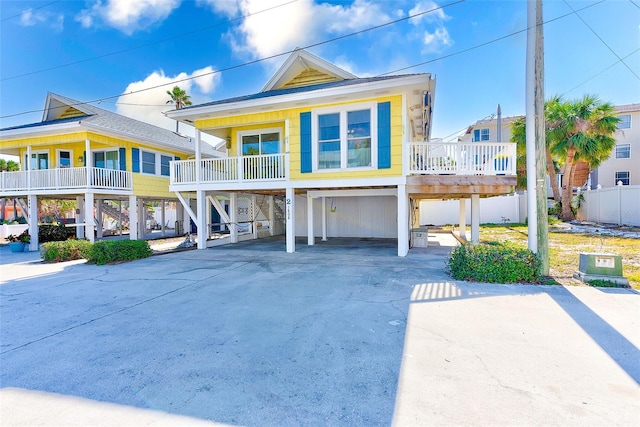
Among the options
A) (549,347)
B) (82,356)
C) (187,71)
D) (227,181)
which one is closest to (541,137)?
(549,347)

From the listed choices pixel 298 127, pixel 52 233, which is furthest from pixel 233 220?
pixel 52 233

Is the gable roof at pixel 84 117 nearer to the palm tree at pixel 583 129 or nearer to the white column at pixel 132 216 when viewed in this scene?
the white column at pixel 132 216

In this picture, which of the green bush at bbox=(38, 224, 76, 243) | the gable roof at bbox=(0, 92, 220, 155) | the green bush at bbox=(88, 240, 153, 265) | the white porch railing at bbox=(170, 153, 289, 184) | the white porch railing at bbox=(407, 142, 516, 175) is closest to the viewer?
the white porch railing at bbox=(407, 142, 516, 175)

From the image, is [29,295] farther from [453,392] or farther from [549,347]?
[549,347]

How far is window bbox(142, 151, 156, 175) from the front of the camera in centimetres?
1619

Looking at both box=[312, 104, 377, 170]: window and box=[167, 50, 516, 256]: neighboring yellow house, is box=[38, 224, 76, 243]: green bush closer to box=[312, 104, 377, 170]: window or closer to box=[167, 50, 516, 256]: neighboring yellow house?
box=[167, 50, 516, 256]: neighboring yellow house

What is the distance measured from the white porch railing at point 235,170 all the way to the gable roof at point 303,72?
3752 mm

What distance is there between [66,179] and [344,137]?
13.0 meters

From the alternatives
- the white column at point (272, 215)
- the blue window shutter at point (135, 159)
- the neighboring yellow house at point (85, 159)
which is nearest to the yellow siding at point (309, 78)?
the white column at point (272, 215)

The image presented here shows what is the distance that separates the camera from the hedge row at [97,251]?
30.6ft

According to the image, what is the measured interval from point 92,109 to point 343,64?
42.3ft

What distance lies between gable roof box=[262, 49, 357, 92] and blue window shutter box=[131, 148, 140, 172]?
7595 mm

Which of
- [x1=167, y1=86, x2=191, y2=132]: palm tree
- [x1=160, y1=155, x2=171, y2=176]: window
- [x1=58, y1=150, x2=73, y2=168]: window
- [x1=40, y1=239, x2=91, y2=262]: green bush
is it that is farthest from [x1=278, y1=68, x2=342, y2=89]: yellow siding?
[x1=167, y1=86, x2=191, y2=132]: palm tree

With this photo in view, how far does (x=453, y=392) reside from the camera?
8.64 feet
